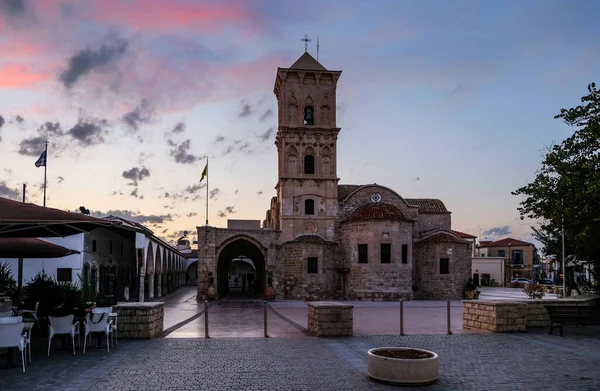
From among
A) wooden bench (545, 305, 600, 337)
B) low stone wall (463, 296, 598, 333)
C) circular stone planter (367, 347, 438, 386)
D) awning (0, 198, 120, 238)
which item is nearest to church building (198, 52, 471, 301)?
low stone wall (463, 296, 598, 333)

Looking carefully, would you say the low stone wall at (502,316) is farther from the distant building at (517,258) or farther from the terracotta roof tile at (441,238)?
the distant building at (517,258)

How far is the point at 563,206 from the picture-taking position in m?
15.9

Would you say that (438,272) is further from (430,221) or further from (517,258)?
(517,258)

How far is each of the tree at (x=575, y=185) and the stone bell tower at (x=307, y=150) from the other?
20583mm

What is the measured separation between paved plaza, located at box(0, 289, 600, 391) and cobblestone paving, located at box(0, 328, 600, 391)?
0.05 feet

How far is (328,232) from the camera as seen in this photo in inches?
1457

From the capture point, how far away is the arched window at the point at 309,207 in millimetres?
37250

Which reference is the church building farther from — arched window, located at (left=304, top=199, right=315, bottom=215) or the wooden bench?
the wooden bench

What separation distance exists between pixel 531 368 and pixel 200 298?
26762mm

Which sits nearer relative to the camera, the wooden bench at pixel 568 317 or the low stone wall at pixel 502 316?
the wooden bench at pixel 568 317

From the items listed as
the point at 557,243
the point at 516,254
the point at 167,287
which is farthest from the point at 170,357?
the point at 516,254

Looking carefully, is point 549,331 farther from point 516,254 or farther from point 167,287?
point 516,254

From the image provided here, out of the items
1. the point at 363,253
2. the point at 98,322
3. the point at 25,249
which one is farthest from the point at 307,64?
the point at 98,322

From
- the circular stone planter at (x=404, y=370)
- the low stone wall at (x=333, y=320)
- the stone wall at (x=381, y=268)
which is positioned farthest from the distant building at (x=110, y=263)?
A: the stone wall at (x=381, y=268)
